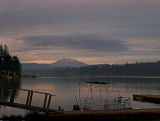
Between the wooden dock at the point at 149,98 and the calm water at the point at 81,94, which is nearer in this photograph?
the calm water at the point at 81,94

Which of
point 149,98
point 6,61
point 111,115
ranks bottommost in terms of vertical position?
point 111,115

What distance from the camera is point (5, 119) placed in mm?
25938

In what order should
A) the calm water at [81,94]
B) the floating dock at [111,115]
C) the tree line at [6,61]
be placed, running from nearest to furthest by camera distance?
the floating dock at [111,115] < the calm water at [81,94] < the tree line at [6,61]

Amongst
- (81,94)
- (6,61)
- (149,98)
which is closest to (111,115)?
(149,98)

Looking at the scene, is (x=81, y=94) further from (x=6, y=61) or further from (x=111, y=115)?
(x=6, y=61)

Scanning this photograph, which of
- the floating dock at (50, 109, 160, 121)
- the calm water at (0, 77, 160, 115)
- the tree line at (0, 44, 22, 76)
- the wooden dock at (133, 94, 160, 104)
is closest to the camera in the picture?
the floating dock at (50, 109, 160, 121)

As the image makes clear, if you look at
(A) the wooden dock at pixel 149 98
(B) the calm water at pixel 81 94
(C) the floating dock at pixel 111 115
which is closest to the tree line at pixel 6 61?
(B) the calm water at pixel 81 94

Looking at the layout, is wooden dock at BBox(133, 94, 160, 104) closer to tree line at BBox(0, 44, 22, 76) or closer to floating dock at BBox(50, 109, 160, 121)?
floating dock at BBox(50, 109, 160, 121)

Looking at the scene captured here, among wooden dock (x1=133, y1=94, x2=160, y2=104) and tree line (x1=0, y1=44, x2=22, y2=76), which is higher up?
tree line (x1=0, y1=44, x2=22, y2=76)

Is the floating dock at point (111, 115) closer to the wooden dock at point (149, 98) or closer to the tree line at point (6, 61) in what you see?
the wooden dock at point (149, 98)

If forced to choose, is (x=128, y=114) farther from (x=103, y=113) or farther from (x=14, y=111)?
(x=14, y=111)

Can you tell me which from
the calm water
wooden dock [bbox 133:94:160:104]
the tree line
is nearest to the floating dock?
the calm water

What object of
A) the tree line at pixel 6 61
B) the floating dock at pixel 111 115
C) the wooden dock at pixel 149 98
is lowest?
the floating dock at pixel 111 115

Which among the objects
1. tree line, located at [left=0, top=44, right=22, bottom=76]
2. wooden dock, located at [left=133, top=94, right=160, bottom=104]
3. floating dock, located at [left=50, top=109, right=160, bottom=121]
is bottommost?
floating dock, located at [left=50, top=109, right=160, bottom=121]
